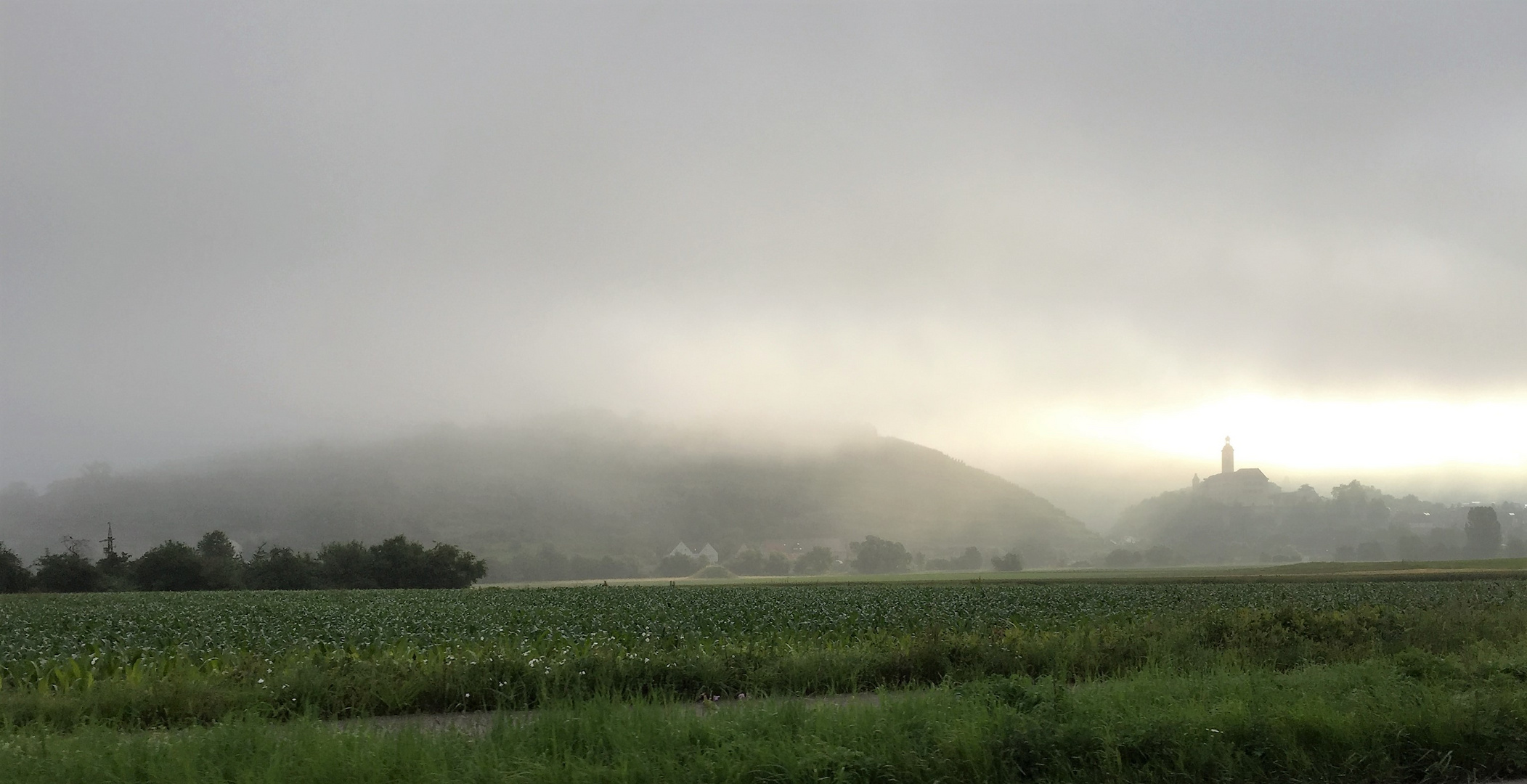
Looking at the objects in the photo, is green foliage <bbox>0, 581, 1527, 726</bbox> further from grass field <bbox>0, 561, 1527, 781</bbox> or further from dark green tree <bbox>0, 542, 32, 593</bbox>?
dark green tree <bbox>0, 542, 32, 593</bbox>

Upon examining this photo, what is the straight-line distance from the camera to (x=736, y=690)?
1490 cm

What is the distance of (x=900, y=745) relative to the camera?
9.34 meters

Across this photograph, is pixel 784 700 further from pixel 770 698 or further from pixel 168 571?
pixel 168 571

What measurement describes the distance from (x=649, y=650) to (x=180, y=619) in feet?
58.2

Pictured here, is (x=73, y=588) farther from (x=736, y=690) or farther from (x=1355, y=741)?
(x=1355, y=741)

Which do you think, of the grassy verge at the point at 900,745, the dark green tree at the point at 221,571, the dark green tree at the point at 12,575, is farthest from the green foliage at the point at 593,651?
the dark green tree at the point at 12,575

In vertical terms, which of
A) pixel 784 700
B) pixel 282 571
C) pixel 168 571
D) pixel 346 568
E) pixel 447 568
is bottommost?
pixel 447 568

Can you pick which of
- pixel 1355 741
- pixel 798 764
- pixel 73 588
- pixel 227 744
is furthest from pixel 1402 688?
pixel 73 588

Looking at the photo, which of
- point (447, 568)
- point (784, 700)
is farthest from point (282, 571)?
point (784, 700)

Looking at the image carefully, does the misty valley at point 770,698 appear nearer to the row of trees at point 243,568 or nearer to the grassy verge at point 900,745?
the grassy verge at point 900,745

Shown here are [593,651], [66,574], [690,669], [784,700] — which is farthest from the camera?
[66,574]

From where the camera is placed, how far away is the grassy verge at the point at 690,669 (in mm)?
12695

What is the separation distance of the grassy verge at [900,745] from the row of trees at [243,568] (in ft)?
310

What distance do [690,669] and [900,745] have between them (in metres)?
6.27
